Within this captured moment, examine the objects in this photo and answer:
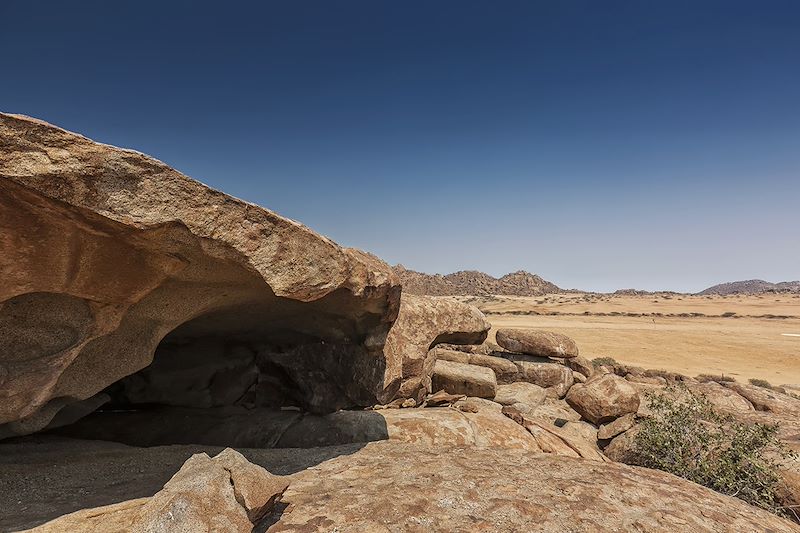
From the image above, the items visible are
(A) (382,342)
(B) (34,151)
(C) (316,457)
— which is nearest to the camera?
(B) (34,151)

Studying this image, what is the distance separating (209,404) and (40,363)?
528 centimetres

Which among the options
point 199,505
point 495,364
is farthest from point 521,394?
point 199,505

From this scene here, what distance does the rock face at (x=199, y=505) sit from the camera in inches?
129

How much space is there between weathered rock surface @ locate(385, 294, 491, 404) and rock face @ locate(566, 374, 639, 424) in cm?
390

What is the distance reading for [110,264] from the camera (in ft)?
15.0

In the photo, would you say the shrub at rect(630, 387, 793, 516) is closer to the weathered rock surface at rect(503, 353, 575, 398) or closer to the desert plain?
the weathered rock surface at rect(503, 353, 575, 398)

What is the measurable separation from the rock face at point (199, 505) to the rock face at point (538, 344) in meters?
12.8

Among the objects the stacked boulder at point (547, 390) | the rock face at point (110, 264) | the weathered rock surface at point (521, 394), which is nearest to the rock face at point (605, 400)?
the stacked boulder at point (547, 390)

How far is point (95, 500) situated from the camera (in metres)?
4.20

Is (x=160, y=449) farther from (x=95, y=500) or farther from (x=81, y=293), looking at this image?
(x=81, y=293)

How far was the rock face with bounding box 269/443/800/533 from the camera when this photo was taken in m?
4.02

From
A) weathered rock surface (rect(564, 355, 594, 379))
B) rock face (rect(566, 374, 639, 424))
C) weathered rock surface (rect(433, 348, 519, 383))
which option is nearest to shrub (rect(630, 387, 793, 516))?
rock face (rect(566, 374, 639, 424))

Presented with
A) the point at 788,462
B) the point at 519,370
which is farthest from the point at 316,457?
the point at 519,370

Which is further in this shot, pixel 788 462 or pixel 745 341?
pixel 745 341
